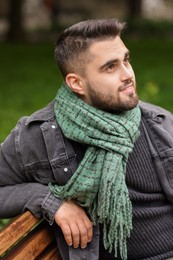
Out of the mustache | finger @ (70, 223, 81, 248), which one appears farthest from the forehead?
finger @ (70, 223, 81, 248)

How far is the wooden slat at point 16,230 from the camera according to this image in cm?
274

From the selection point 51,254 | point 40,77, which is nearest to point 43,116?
point 51,254

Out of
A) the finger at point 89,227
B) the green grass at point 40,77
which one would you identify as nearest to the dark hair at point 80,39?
the finger at point 89,227

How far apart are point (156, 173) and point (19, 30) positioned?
1743cm

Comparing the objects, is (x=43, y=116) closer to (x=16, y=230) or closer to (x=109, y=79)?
(x=109, y=79)

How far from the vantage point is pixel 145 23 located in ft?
75.8

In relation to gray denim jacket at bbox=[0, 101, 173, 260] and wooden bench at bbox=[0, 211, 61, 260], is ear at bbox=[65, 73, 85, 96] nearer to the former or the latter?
gray denim jacket at bbox=[0, 101, 173, 260]

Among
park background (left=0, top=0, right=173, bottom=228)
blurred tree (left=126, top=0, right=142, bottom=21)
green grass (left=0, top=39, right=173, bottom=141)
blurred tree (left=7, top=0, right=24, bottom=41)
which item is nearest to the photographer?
green grass (left=0, top=39, right=173, bottom=141)

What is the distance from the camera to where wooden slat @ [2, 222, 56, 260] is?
112 inches


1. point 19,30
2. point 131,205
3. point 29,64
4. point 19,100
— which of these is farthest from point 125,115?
point 19,30

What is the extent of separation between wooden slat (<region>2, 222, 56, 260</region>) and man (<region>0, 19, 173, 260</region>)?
56 mm

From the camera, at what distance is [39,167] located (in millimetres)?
2934

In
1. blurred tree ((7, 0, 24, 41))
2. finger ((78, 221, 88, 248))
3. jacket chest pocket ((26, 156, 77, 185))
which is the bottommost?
finger ((78, 221, 88, 248))

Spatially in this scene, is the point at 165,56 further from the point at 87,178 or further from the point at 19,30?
the point at 87,178
